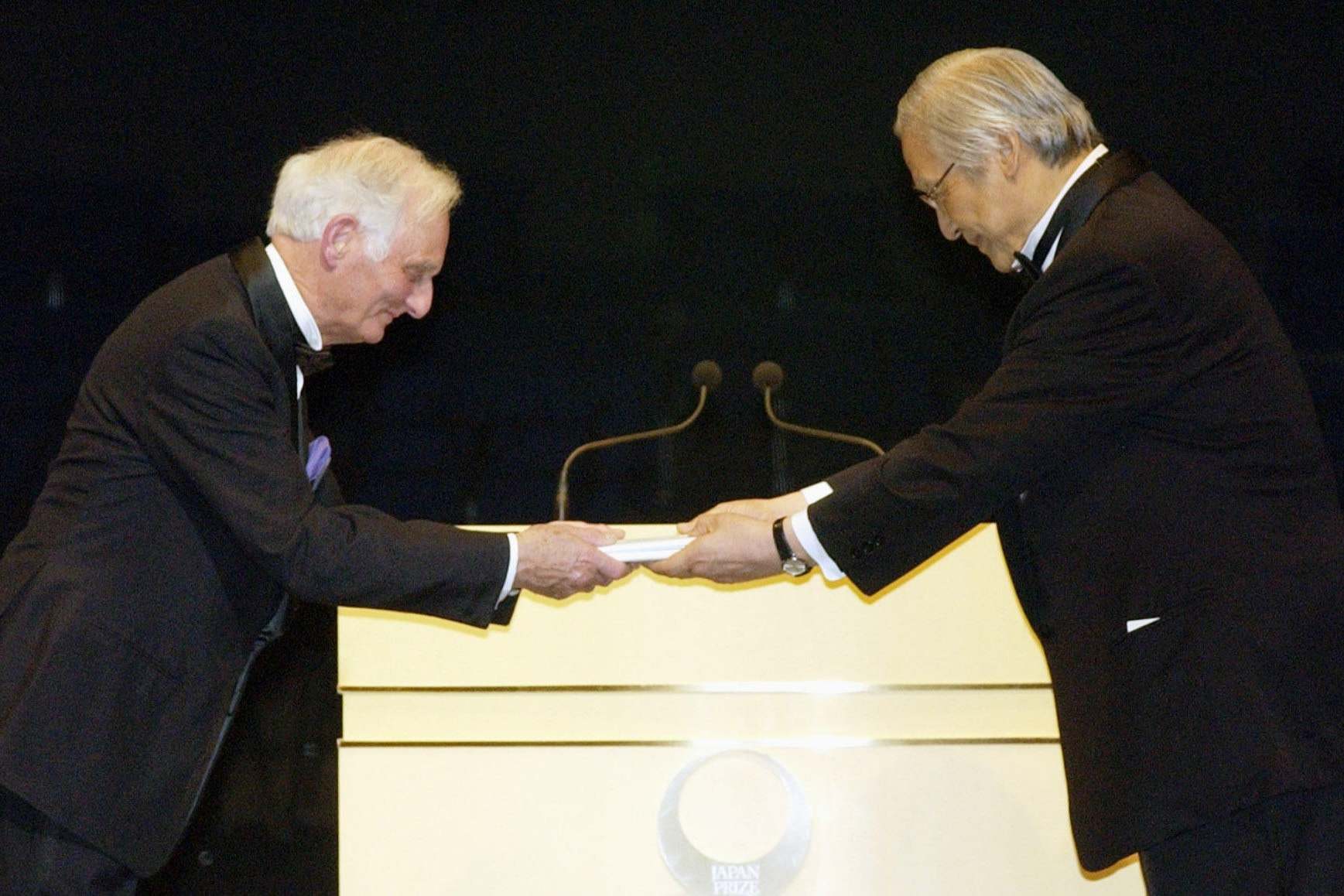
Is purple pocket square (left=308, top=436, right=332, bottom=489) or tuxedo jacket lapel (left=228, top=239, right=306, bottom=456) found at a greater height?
tuxedo jacket lapel (left=228, top=239, right=306, bottom=456)

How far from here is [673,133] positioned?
379cm

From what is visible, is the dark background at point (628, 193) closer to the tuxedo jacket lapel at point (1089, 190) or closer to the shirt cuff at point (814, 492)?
the shirt cuff at point (814, 492)

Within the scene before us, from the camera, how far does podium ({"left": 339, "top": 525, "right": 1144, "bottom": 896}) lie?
101 inches

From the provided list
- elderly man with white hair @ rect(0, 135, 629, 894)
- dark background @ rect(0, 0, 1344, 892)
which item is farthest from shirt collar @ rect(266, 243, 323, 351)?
dark background @ rect(0, 0, 1344, 892)

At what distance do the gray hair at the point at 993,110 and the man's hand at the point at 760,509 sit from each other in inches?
25.6

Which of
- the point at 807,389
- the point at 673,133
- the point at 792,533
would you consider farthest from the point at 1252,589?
the point at 673,133

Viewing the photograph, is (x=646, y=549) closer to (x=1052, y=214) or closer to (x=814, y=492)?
(x=814, y=492)

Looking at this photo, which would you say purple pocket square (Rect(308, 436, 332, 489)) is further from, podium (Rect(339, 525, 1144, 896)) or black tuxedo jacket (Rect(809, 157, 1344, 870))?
black tuxedo jacket (Rect(809, 157, 1344, 870))

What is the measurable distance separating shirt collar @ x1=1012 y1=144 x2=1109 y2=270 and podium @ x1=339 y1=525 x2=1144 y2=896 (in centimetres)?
53

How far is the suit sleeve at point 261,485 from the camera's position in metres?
2.14

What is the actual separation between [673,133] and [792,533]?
167 centimetres

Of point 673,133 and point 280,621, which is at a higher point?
point 673,133

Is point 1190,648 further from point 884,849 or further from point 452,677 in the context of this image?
point 452,677

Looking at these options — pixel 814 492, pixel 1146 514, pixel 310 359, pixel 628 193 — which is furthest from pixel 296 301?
pixel 628 193
